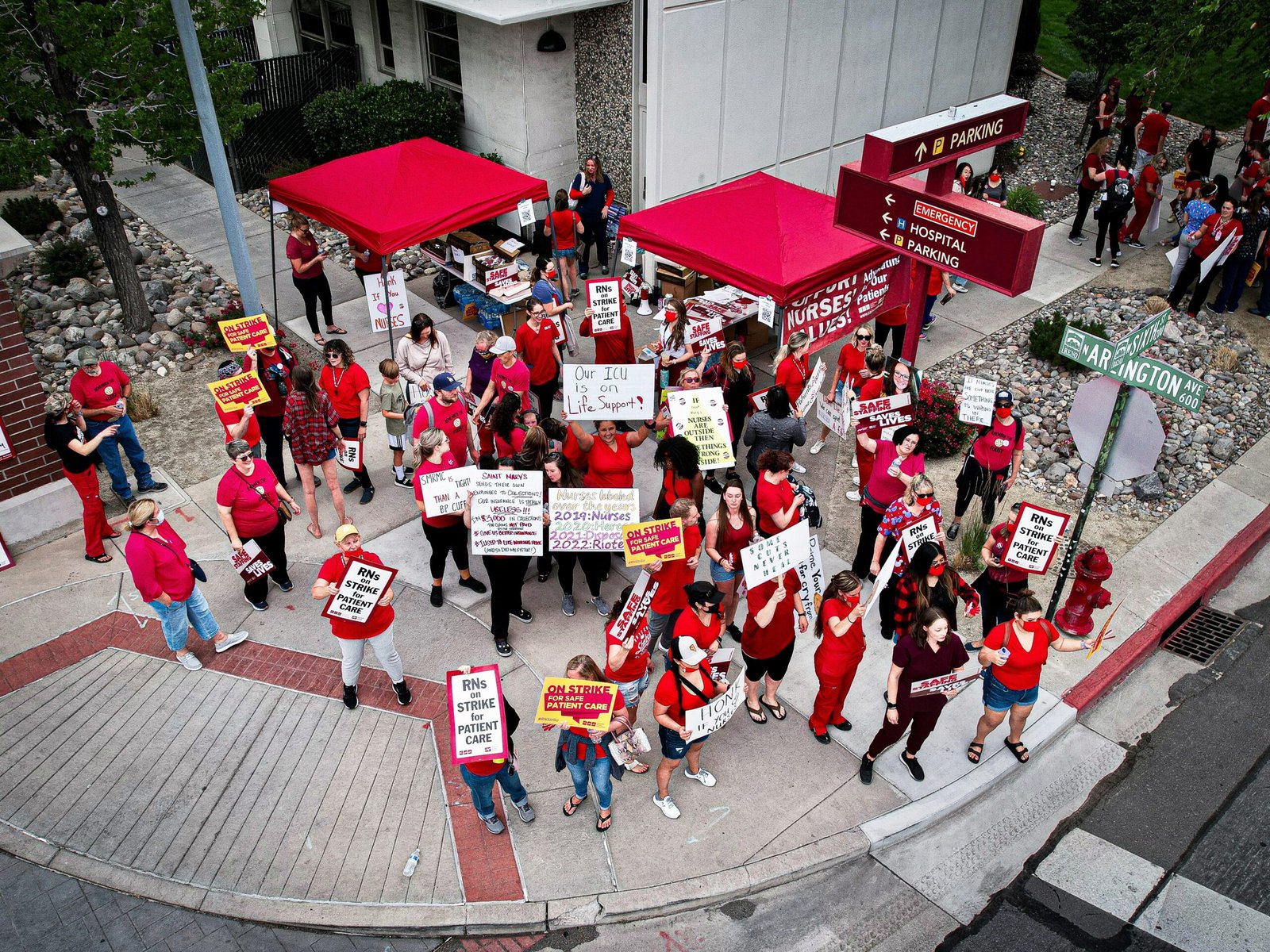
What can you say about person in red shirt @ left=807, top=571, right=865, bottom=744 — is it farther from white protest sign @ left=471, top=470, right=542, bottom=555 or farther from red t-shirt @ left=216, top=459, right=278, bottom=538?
red t-shirt @ left=216, top=459, right=278, bottom=538

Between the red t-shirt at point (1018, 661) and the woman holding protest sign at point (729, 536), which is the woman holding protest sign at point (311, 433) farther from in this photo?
the red t-shirt at point (1018, 661)

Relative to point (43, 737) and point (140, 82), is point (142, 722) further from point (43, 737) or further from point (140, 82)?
point (140, 82)

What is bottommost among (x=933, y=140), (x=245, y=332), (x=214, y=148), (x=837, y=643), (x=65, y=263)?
(x=65, y=263)

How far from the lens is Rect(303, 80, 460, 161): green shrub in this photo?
16.1 m

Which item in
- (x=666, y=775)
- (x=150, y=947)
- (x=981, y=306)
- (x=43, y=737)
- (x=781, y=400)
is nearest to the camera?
(x=150, y=947)

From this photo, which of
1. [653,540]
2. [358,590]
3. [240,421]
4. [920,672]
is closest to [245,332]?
[240,421]

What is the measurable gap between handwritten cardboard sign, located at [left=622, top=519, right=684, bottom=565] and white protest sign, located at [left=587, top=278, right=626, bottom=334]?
4.01 metres

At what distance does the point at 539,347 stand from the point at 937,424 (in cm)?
473

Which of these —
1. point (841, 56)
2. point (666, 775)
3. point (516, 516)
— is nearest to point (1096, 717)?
point (666, 775)

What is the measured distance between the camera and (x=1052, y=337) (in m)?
12.8

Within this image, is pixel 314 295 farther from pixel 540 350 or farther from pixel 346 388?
pixel 540 350

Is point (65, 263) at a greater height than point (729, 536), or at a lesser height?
lesser

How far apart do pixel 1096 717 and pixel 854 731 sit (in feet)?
7.24

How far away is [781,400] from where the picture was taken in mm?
9102
